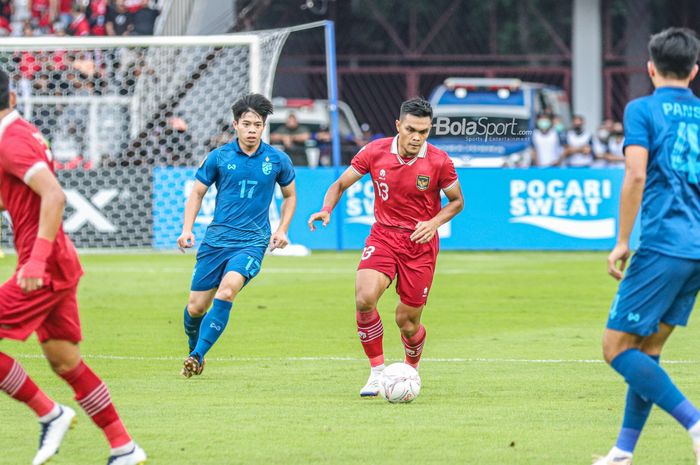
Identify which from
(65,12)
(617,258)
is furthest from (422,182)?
(65,12)

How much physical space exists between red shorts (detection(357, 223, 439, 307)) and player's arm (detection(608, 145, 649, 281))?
3.01 metres

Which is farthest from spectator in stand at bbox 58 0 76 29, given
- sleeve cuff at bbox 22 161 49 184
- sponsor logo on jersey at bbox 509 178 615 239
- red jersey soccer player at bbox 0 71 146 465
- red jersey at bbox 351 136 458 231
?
sleeve cuff at bbox 22 161 49 184

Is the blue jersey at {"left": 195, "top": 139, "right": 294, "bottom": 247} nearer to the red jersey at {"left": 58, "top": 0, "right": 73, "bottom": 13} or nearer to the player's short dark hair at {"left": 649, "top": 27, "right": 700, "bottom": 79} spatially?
the player's short dark hair at {"left": 649, "top": 27, "right": 700, "bottom": 79}

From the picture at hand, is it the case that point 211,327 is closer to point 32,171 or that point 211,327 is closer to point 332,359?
point 332,359

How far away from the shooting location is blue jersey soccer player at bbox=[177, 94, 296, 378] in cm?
980

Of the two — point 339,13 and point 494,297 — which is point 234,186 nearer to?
point 494,297

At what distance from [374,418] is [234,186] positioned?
277 centimetres

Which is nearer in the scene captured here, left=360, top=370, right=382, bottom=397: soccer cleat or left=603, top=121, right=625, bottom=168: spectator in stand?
left=360, top=370, right=382, bottom=397: soccer cleat

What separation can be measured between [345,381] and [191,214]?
1.66 meters

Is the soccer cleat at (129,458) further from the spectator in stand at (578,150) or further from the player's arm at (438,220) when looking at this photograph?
the spectator in stand at (578,150)

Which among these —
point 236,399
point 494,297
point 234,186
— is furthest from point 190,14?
point 236,399

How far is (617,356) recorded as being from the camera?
6195 millimetres

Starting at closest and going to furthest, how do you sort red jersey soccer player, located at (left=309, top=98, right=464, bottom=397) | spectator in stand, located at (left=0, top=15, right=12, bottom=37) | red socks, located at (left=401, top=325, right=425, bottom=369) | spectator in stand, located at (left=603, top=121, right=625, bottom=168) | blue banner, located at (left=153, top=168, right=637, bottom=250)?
red jersey soccer player, located at (left=309, top=98, right=464, bottom=397) → red socks, located at (left=401, top=325, right=425, bottom=369) → blue banner, located at (left=153, top=168, right=637, bottom=250) → spectator in stand, located at (left=603, top=121, right=625, bottom=168) → spectator in stand, located at (left=0, top=15, right=12, bottom=37)

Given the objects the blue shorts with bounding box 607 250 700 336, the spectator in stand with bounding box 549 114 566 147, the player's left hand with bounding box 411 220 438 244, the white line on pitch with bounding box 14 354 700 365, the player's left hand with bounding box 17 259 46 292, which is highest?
the player's left hand with bounding box 17 259 46 292
